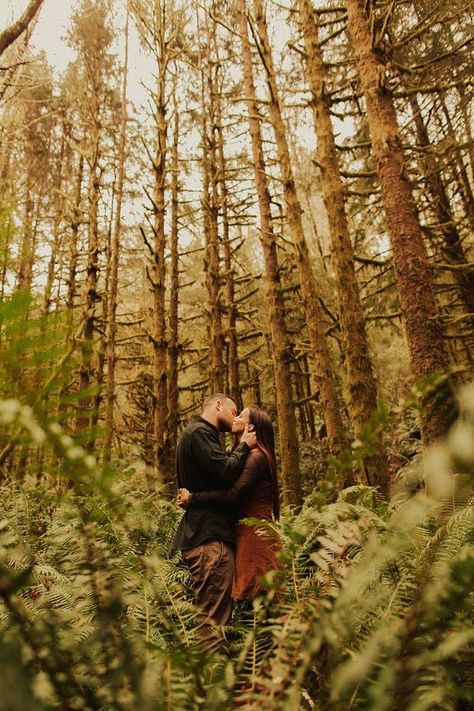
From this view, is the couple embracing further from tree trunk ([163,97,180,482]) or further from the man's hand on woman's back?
tree trunk ([163,97,180,482])

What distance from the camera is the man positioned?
2.83 metres

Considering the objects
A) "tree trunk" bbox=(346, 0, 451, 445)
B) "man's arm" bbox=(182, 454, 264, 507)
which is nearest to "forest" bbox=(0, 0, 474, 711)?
"tree trunk" bbox=(346, 0, 451, 445)

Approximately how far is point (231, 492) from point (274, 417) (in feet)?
46.0

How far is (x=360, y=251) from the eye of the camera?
9.98 metres

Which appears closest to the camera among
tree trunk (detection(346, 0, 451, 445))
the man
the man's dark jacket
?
the man

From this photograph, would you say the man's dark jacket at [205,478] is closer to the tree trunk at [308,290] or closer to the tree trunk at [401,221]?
the tree trunk at [401,221]

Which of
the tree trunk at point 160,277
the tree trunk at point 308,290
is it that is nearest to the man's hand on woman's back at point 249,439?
the tree trunk at point 308,290

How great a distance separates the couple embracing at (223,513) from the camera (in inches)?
112

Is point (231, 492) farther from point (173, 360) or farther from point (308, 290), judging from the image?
point (173, 360)

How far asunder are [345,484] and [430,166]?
6.20 metres

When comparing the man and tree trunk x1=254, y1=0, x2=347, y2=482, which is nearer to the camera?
the man

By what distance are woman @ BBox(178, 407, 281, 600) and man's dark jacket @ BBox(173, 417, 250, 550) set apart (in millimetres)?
56

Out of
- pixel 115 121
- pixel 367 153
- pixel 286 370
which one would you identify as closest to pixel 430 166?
pixel 367 153

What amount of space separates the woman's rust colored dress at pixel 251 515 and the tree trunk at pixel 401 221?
2050 mm
